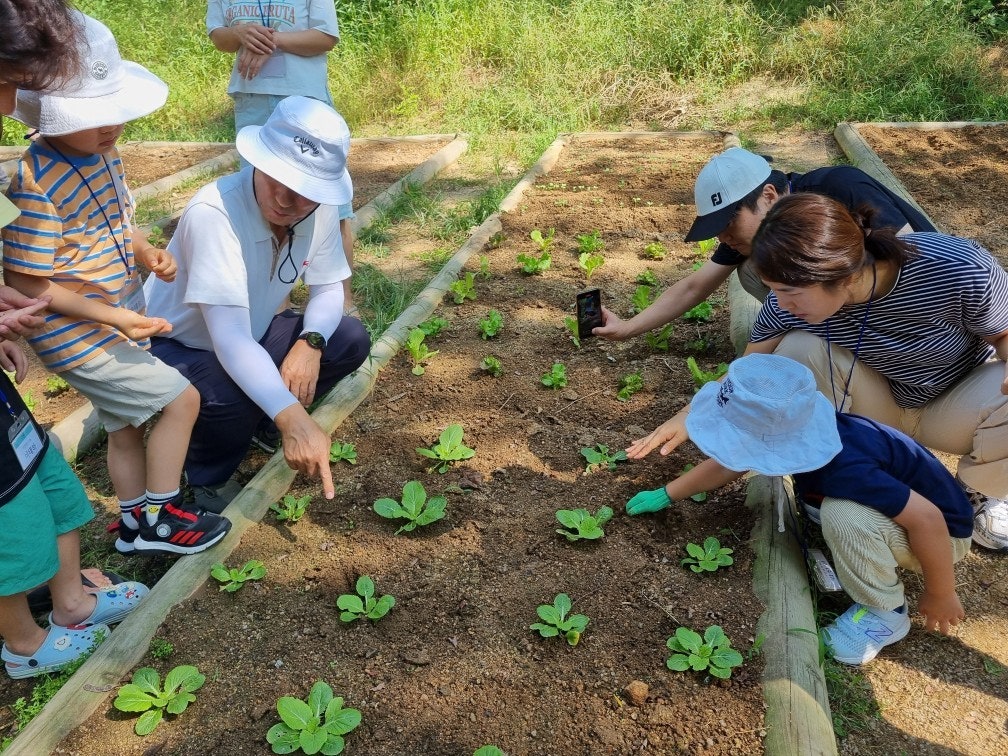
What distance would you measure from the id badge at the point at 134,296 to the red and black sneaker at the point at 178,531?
2.15ft

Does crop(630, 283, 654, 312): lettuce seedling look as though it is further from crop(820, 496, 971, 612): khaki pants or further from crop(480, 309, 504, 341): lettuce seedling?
crop(820, 496, 971, 612): khaki pants

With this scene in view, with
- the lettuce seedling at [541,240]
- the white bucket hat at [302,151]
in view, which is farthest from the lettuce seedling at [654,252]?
the white bucket hat at [302,151]

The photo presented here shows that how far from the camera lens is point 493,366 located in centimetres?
358

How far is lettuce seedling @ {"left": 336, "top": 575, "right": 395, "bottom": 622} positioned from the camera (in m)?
2.32

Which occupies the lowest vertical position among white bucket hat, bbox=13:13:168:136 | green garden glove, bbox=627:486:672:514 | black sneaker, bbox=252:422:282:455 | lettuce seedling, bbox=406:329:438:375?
black sneaker, bbox=252:422:282:455

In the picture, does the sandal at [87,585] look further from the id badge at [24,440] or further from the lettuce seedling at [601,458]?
the lettuce seedling at [601,458]

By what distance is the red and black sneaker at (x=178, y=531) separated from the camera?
101 inches

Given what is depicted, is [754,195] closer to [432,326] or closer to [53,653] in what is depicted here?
[432,326]

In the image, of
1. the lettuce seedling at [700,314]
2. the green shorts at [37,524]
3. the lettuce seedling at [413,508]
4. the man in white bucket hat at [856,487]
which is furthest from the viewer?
the lettuce seedling at [700,314]

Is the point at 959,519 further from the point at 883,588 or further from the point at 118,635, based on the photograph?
the point at 118,635

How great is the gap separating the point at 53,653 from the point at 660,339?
8.83 feet

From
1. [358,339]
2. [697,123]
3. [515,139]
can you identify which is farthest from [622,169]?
[358,339]

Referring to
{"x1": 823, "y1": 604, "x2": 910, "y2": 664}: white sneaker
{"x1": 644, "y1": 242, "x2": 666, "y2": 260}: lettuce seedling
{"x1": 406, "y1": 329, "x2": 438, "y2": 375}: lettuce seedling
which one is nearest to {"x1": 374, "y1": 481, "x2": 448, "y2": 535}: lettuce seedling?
{"x1": 406, "y1": 329, "x2": 438, "y2": 375}: lettuce seedling

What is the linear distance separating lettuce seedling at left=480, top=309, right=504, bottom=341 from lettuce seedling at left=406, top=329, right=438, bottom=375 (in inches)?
11.9
